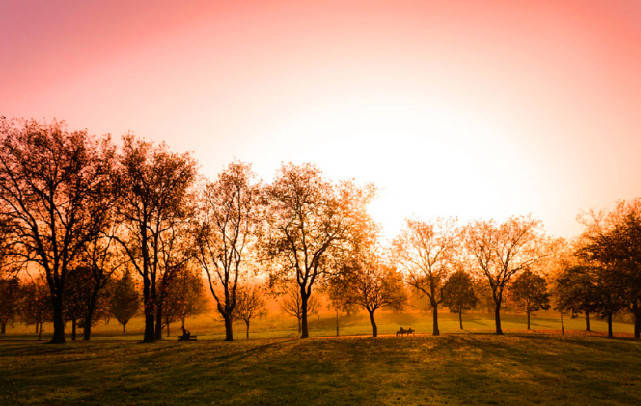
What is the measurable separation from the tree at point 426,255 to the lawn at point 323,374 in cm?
2214

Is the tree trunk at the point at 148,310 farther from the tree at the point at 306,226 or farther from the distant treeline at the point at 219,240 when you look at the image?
the tree at the point at 306,226

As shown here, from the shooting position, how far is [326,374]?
935 inches

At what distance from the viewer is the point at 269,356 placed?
29422mm

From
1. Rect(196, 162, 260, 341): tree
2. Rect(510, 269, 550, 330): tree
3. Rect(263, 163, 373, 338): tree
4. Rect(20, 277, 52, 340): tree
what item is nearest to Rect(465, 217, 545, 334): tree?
Rect(510, 269, 550, 330): tree

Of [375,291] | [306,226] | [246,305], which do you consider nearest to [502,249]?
[375,291]

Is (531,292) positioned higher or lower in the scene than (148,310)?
lower

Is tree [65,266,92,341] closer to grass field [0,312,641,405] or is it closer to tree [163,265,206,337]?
tree [163,265,206,337]

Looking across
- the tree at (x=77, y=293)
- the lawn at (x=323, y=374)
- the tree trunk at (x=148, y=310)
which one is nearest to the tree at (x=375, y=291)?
the lawn at (x=323, y=374)

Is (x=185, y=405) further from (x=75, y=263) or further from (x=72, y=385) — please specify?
(x=75, y=263)

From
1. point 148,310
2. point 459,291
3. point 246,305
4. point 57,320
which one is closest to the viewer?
point 57,320

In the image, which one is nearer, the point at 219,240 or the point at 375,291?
the point at 219,240

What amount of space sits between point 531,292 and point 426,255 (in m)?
33.7

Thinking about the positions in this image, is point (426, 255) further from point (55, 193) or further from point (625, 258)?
point (55, 193)

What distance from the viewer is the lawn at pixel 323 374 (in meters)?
18.5
